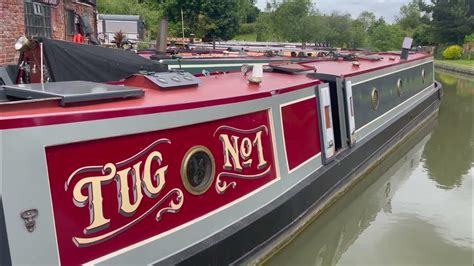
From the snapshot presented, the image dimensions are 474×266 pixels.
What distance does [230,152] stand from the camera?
10.0 feet

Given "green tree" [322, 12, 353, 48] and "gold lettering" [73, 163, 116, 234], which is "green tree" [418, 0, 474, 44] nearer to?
"green tree" [322, 12, 353, 48]

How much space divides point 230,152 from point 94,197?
43.9 inches

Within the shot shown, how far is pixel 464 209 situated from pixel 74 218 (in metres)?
4.44

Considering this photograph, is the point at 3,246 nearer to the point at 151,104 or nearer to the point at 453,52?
the point at 151,104

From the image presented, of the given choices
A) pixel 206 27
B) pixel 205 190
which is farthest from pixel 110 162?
pixel 206 27

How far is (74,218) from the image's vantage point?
→ 2.09m

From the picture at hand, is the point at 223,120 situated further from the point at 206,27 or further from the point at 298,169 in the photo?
the point at 206,27

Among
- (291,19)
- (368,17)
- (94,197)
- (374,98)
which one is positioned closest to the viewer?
(94,197)

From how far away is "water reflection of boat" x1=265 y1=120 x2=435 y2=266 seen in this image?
4.02m

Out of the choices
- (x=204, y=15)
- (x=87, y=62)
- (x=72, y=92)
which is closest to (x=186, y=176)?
(x=72, y=92)

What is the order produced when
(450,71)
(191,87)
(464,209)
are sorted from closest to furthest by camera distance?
(191,87) < (464,209) < (450,71)

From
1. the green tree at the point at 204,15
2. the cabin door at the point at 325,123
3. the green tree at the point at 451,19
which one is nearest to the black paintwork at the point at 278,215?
the cabin door at the point at 325,123

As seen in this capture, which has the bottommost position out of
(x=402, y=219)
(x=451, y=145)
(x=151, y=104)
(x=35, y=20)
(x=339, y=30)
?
(x=402, y=219)

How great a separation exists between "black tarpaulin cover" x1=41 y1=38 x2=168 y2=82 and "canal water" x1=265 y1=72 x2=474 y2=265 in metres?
2.11
